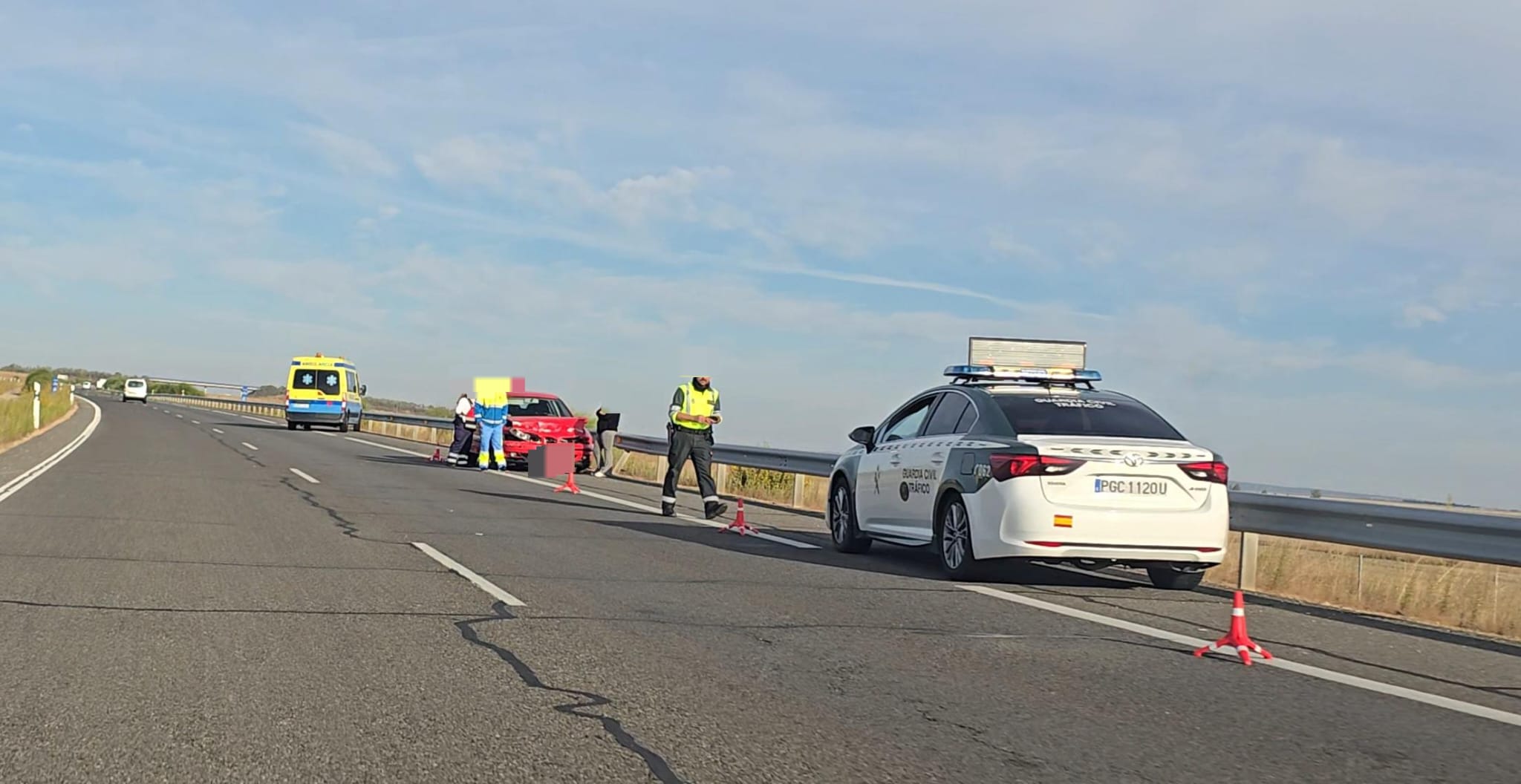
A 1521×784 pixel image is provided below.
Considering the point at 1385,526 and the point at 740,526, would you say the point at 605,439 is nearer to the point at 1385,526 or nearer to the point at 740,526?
the point at 740,526

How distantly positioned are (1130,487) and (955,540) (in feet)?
4.77

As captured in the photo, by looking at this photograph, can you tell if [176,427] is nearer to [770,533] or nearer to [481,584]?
[770,533]

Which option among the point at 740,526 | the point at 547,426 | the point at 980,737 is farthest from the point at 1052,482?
the point at 547,426

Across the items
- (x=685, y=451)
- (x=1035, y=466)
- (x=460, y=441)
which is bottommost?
(x=460, y=441)

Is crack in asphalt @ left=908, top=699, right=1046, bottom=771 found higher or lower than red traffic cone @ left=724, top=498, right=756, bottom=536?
lower

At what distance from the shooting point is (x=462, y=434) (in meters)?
27.0

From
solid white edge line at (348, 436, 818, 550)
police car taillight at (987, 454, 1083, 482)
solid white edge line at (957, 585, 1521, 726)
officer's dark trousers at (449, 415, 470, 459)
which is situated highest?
police car taillight at (987, 454, 1083, 482)

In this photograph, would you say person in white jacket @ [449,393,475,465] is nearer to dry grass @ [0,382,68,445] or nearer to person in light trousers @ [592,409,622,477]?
person in light trousers @ [592,409,622,477]

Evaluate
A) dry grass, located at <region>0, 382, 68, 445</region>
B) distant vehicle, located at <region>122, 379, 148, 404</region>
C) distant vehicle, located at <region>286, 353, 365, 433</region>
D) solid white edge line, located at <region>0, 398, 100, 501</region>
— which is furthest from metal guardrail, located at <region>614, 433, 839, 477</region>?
distant vehicle, located at <region>122, 379, 148, 404</region>

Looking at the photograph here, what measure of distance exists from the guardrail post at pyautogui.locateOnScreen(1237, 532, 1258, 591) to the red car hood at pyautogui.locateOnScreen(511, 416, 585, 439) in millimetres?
15961

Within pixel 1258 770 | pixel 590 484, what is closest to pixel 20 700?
pixel 1258 770

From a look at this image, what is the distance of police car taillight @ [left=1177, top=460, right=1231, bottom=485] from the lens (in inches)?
384

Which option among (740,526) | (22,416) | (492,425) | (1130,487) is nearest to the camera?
(1130,487)

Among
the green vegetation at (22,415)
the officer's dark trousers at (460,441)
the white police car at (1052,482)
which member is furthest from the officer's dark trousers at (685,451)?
the green vegetation at (22,415)
